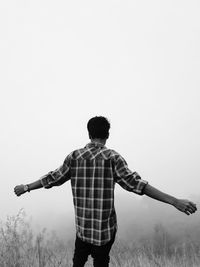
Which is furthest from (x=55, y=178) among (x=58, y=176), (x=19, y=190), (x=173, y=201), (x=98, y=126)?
(x=173, y=201)

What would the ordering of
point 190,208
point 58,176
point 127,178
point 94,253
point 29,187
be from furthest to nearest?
point 29,187
point 58,176
point 94,253
point 127,178
point 190,208

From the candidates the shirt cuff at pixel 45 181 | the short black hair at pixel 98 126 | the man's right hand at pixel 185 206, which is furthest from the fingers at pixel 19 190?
the man's right hand at pixel 185 206

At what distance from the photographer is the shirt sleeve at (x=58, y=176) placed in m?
3.51

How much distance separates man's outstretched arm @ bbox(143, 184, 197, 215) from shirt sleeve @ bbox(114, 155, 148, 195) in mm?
55

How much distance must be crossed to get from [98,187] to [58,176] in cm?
46

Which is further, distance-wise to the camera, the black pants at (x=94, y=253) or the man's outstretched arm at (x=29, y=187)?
the man's outstretched arm at (x=29, y=187)

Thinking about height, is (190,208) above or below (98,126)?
below

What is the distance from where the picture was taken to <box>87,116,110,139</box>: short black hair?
11.2 ft

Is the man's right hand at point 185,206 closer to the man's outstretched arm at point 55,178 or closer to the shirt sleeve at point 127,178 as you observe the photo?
the shirt sleeve at point 127,178

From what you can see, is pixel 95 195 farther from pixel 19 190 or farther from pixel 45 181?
pixel 19 190

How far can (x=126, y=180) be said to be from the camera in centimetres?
325

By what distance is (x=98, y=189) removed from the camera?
10.8 feet

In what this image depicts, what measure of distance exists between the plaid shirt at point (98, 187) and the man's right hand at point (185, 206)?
0.30 meters

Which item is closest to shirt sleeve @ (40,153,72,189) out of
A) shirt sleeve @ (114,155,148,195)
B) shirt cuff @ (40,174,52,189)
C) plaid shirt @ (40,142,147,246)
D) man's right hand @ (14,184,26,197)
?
shirt cuff @ (40,174,52,189)
